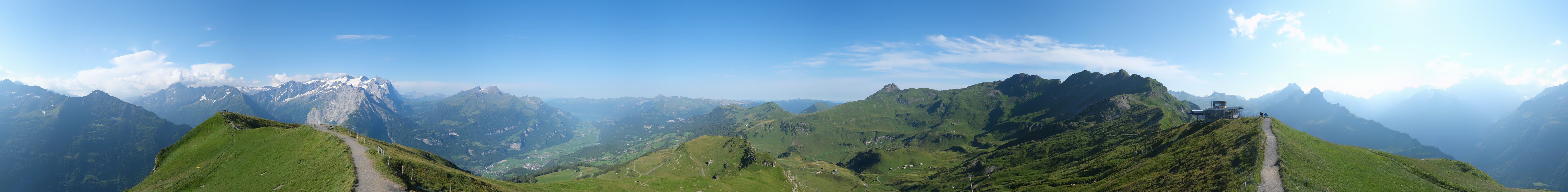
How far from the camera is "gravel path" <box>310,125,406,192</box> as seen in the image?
4591 centimetres

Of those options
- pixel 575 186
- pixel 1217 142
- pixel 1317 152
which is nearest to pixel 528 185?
pixel 575 186

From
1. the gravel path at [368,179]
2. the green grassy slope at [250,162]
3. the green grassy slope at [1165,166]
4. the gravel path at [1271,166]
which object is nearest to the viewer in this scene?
the gravel path at [368,179]

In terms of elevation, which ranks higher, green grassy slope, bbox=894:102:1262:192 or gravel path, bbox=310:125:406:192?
gravel path, bbox=310:125:406:192

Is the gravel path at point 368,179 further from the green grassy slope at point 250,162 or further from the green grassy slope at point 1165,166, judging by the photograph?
the green grassy slope at point 1165,166

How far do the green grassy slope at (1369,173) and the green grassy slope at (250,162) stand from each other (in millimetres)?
105014

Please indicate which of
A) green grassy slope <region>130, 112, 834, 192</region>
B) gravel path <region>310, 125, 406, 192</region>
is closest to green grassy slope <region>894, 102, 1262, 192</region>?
gravel path <region>310, 125, 406, 192</region>

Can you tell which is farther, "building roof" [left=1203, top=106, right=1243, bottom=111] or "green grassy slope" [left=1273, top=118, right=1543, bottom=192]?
"building roof" [left=1203, top=106, right=1243, bottom=111]

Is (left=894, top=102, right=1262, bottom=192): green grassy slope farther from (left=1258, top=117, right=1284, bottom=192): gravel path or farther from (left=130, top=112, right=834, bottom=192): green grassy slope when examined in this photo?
(left=130, top=112, right=834, bottom=192): green grassy slope

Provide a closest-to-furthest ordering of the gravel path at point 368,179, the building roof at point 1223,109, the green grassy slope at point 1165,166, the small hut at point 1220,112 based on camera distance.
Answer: the gravel path at point 368,179 < the green grassy slope at point 1165,166 < the building roof at point 1223,109 < the small hut at point 1220,112

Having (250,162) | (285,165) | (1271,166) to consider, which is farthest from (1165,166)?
(250,162)

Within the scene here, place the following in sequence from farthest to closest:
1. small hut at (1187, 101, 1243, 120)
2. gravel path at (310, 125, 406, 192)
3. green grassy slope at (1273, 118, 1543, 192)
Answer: small hut at (1187, 101, 1243, 120) < green grassy slope at (1273, 118, 1543, 192) < gravel path at (310, 125, 406, 192)

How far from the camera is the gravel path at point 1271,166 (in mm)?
58969

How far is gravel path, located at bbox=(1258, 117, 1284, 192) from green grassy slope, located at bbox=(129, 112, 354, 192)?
96652 mm

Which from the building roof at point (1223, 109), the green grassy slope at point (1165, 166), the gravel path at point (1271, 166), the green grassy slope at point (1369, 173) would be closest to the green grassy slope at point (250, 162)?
the gravel path at point (1271, 166)
